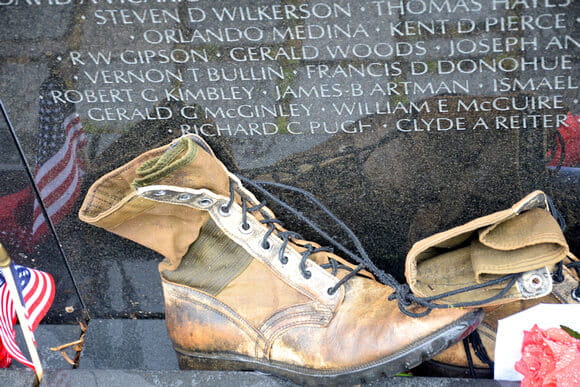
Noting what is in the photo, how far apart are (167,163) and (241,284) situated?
38cm

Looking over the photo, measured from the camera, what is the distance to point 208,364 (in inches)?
74.9

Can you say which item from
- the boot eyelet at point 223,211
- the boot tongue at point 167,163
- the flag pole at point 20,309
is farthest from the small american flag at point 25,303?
the boot eyelet at point 223,211

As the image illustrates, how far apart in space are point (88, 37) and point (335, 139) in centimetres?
73

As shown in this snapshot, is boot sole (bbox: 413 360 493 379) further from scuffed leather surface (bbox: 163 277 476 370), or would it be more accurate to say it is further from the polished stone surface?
the polished stone surface

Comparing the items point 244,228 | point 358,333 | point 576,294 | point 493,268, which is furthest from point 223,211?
point 576,294

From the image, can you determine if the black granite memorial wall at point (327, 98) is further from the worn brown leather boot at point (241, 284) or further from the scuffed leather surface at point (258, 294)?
the scuffed leather surface at point (258, 294)

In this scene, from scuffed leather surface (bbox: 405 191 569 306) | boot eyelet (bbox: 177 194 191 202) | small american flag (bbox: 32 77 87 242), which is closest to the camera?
scuffed leather surface (bbox: 405 191 569 306)

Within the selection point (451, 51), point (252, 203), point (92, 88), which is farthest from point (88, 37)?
point (451, 51)

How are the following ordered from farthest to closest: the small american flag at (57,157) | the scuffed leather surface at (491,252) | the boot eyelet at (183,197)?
the small american flag at (57,157), the boot eyelet at (183,197), the scuffed leather surface at (491,252)

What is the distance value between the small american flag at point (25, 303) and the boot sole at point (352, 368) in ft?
1.38

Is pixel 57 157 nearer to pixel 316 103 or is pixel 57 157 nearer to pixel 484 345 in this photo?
pixel 316 103

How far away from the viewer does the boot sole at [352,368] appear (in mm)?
1642

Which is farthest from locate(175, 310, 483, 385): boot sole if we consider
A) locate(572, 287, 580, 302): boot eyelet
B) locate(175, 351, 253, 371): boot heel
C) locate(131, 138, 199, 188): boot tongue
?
locate(131, 138, 199, 188): boot tongue

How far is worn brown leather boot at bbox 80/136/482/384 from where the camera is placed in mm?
1705
